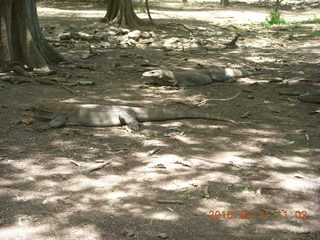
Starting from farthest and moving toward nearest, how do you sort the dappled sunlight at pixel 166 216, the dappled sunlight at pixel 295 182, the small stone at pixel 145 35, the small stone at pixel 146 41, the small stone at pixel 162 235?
the small stone at pixel 145 35, the small stone at pixel 146 41, the dappled sunlight at pixel 295 182, the dappled sunlight at pixel 166 216, the small stone at pixel 162 235

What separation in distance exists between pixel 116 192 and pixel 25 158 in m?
1.17

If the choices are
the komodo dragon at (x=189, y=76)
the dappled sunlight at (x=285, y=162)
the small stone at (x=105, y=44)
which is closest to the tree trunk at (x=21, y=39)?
the komodo dragon at (x=189, y=76)

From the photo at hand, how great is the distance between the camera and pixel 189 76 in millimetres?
7121

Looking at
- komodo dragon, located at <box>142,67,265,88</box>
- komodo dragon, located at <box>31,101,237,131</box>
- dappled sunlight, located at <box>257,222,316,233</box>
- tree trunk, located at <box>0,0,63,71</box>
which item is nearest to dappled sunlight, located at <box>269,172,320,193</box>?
dappled sunlight, located at <box>257,222,316,233</box>

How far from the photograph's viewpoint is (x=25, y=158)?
3.86m

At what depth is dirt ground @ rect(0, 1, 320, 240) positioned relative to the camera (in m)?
2.74

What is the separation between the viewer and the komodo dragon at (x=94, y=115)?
484cm

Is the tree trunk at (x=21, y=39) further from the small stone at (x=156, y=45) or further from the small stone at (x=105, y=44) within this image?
the small stone at (x=156, y=45)

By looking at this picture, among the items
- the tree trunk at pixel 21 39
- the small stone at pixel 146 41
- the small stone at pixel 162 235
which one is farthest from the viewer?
the small stone at pixel 146 41

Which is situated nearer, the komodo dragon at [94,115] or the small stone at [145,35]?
the komodo dragon at [94,115]
